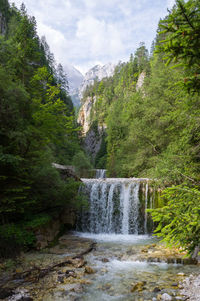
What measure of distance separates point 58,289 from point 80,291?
1.98 feet

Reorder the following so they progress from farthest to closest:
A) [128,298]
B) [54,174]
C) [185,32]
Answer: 1. [54,174]
2. [128,298]
3. [185,32]

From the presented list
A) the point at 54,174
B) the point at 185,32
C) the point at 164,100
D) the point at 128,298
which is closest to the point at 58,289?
the point at 128,298

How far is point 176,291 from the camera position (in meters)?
4.98

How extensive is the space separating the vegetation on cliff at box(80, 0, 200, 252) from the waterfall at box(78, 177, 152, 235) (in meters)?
1.62

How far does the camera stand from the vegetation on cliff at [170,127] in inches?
102

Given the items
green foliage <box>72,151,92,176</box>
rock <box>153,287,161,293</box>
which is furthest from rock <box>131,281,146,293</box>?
green foliage <box>72,151,92,176</box>

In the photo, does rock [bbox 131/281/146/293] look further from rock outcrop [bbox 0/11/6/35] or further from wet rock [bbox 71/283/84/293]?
rock outcrop [bbox 0/11/6/35]

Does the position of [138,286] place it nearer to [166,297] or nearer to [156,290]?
[156,290]

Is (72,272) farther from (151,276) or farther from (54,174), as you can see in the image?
(54,174)

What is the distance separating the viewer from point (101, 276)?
615 cm

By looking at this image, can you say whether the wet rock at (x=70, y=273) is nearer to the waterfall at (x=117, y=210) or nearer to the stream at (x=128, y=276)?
the stream at (x=128, y=276)

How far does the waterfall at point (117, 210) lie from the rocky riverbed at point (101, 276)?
402cm

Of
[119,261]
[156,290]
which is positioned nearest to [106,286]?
[156,290]

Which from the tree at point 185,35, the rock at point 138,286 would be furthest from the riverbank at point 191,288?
the tree at point 185,35
